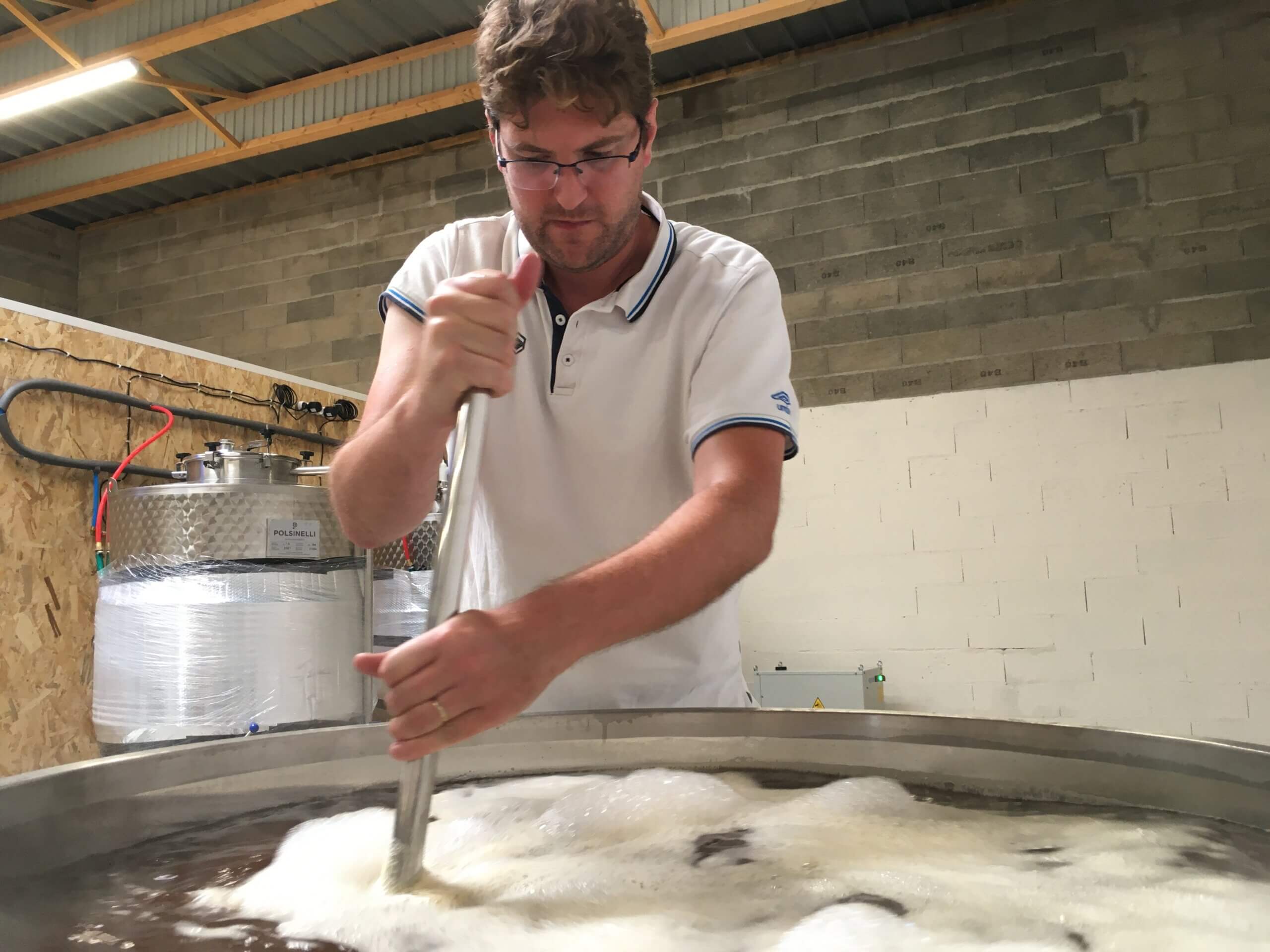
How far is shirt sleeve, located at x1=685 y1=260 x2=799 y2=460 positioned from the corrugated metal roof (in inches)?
→ 126

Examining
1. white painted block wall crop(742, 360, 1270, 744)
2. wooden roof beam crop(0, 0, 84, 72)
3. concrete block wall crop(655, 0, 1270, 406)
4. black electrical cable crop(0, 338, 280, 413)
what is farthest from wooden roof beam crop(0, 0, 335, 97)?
white painted block wall crop(742, 360, 1270, 744)

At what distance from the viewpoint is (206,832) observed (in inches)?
32.1

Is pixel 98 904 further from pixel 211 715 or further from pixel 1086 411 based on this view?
pixel 1086 411

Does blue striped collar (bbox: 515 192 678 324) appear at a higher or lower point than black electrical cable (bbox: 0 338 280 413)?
lower

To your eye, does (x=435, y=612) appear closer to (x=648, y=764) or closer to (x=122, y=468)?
(x=648, y=764)

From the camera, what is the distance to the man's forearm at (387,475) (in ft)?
2.74

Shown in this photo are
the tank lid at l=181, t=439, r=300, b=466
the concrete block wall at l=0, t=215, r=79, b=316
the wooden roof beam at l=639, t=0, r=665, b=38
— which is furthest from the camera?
the concrete block wall at l=0, t=215, r=79, b=316

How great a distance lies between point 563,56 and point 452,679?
69 centimetres

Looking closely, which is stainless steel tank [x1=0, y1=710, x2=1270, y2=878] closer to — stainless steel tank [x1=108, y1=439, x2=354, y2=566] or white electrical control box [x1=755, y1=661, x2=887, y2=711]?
stainless steel tank [x1=108, y1=439, x2=354, y2=566]

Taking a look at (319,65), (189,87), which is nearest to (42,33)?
(189,87)

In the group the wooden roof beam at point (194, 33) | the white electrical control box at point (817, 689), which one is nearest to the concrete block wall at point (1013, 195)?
the white electrical control box at point (817, 689)

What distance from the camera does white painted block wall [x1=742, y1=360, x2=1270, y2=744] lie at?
3416 millimetres

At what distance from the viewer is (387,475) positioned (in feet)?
2.94

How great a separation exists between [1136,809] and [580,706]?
2.05ft
